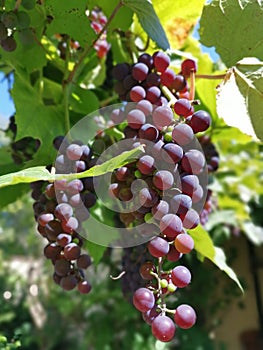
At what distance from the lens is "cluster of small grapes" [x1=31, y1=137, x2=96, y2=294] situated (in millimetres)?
529

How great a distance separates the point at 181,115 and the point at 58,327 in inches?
109

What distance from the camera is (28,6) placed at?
56 cm

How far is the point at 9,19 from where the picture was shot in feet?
1.79

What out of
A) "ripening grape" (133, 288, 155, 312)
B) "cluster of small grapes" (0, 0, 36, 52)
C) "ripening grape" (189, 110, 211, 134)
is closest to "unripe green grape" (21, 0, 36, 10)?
"cluster of small grapes" (0, 0, 36, 52)

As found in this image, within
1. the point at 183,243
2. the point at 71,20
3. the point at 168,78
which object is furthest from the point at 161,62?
the point at 183,243

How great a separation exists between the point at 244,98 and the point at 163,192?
0.16 metres

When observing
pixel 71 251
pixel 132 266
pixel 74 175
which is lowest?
pixel 132 266

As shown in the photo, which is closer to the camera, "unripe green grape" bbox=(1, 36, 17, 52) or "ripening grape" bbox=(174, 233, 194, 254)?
"ripening grape" bbox=(174, 233, 194, 254)

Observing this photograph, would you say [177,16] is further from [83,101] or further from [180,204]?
[180,204]

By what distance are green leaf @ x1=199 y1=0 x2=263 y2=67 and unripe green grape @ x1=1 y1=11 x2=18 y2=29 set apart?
21 cm

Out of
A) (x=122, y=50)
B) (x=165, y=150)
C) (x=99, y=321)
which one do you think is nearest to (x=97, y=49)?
(x=122, y=50)

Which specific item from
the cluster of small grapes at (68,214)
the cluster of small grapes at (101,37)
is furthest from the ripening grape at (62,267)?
the cluster of small grapes at (101,37)

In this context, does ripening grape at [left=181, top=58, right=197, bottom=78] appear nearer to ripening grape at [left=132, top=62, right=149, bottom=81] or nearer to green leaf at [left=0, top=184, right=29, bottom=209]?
ripening grape at [left=132, top=62, right=149, bottom=81]

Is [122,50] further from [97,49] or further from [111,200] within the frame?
[111,200]
